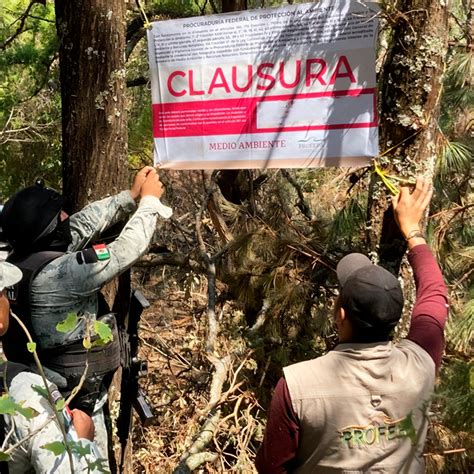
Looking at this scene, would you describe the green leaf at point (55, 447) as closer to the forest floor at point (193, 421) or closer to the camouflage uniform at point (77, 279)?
the camouflage uniform at point (77, 279)

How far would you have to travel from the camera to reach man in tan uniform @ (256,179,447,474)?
1.37 m

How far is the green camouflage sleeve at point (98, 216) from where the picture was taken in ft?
7.09

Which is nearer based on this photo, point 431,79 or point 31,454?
point 31,454

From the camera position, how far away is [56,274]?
1.91 m

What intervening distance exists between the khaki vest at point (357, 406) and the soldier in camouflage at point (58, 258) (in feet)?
2.58

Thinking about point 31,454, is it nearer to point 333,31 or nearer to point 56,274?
point 56,274

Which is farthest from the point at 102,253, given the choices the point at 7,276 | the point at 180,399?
the point at 180,399

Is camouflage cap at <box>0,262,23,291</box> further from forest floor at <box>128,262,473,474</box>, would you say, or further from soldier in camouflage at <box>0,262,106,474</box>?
forest floor at <box>128,262,473,474</box>

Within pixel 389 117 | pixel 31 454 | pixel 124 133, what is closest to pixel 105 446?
pixel 31 454

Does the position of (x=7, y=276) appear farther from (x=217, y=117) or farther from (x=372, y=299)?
(x=217, y=117)

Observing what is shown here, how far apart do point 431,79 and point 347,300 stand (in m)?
0.84

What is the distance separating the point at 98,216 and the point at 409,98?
1.19m

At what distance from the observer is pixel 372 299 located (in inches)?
54.1

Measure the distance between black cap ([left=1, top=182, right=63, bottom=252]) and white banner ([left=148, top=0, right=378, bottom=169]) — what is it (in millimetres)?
526
